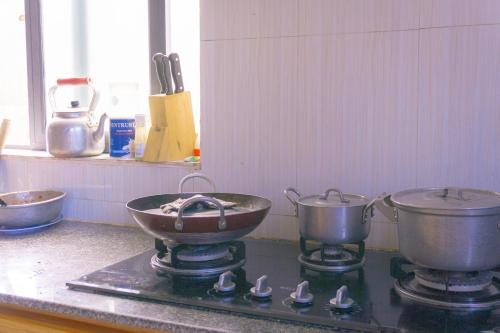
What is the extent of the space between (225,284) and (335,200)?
1.19ft

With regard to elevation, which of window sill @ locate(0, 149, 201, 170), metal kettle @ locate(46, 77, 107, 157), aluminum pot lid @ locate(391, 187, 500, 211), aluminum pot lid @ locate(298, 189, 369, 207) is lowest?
aluminum pot lid @ locate(298, 189, 369, 207)

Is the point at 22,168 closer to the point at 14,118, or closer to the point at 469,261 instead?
the point at 14,118

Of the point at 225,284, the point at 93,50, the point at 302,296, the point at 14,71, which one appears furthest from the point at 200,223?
the point at 14,71

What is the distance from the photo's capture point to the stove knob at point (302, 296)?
3.67 ft

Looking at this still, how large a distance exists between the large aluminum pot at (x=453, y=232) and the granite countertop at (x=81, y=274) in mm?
254

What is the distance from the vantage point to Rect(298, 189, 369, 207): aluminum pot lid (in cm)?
135

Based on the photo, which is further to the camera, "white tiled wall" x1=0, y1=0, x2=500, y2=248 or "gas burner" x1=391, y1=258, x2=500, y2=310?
"white tiled wall" x1=0, y1=0, x2=500, y2=248

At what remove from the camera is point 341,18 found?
5.00 ft

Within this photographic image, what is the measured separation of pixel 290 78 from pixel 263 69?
0.27 feet

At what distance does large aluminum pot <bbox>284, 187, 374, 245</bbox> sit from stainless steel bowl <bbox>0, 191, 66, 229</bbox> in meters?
0.82

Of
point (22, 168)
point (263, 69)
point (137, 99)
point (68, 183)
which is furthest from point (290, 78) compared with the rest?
point (22, 168)

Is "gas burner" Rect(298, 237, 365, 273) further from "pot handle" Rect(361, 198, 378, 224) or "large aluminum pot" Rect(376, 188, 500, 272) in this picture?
"large aluminum pot" Rect(376, 188, 500, 272)

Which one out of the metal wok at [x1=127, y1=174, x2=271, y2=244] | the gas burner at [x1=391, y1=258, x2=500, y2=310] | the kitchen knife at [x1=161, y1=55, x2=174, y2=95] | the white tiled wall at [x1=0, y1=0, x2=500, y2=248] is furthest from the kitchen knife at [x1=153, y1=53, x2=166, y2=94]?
the gas burner at [x1=391, y1=258, x2=500, y2=310]

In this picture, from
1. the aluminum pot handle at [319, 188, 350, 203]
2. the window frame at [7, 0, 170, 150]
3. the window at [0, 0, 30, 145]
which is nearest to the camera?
the aluminum pot handle at [319, 188, 350, 203]
